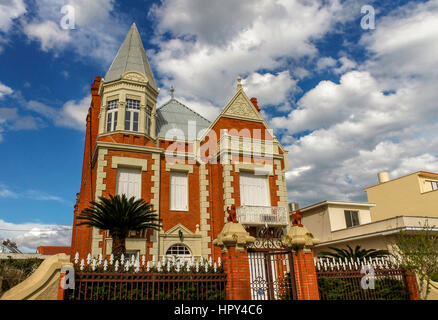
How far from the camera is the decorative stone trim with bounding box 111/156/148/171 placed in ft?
57.4

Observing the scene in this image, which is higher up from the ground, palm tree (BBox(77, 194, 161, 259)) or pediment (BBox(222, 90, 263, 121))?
pediment (BBox(222, 90, 263, 121))

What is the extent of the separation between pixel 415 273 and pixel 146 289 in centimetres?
1009

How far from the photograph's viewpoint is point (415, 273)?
12.7m

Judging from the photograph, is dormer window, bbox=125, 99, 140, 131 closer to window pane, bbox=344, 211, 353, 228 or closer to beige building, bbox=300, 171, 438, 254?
beige building, bbox=300, 171, 438, 254

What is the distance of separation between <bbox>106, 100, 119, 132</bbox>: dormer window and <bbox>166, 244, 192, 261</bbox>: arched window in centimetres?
743

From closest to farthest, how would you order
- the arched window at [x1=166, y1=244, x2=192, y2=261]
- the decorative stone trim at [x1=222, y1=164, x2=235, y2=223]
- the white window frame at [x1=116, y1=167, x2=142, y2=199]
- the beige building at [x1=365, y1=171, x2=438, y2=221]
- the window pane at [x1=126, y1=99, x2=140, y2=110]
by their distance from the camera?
the arched window at [x1=166, y1=244, x2=192, y2=261], the white window frame at [x1=116, y1=167, x2=142, y2=199], the decorative stone trim at [x1=222, y1=164, x2=235, y2=223], the window pane at [x1=126, y1=99, x2=140, y2=110], the beige building at [x1=365, y1=171, x2=438, y2=221]

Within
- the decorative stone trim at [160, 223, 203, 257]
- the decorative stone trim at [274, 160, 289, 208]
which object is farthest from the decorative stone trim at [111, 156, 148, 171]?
the decorative stone trim at [274, 160, 289, 208]

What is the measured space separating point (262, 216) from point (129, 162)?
298 inches

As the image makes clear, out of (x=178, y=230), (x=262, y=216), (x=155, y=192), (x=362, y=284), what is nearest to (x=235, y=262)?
(x=362, y=284)

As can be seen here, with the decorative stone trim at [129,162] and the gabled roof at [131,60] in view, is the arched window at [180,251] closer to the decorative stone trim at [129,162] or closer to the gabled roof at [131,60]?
the decorative stone trim at [129,162]

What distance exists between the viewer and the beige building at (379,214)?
21.6m

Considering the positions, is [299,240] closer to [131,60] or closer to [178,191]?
[178,191]
